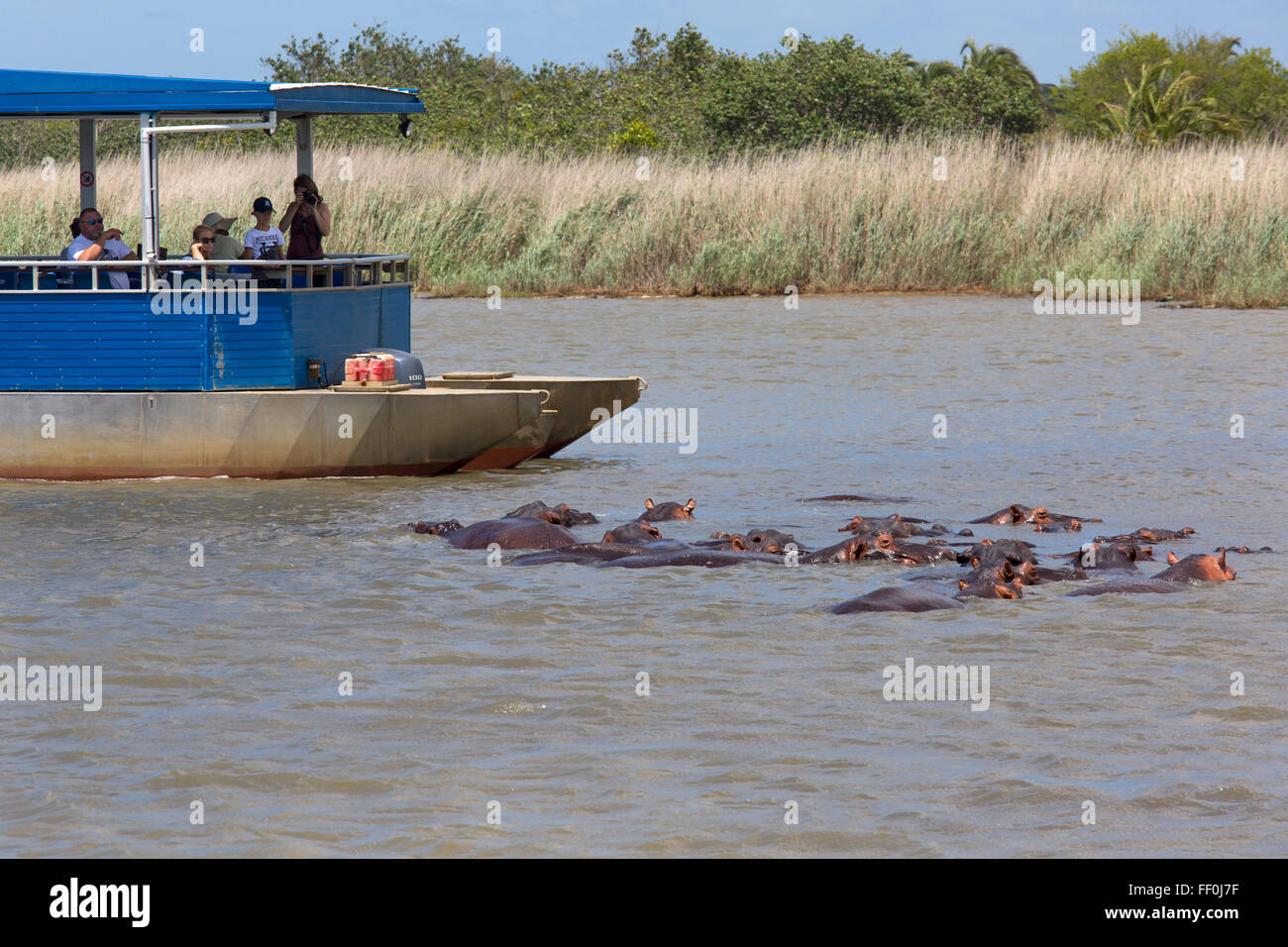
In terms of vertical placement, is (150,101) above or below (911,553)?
above

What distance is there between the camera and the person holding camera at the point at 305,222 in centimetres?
1303

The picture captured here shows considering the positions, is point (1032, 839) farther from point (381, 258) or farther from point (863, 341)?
A: point (863, 341)

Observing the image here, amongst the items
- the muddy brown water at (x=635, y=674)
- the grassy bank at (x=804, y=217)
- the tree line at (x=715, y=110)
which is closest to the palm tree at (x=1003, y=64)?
the tree line at (x=715, y=110)

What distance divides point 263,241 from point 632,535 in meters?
4.35

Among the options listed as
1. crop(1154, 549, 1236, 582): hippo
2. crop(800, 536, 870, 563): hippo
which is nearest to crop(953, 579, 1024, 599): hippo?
crop(1154, 549, 1236, 582): hippo

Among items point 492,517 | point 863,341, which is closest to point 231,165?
point 863,341

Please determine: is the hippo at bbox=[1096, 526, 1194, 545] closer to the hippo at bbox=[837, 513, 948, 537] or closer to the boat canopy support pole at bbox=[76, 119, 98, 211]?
the hippo at bbox=[837, 513, 948, 537]

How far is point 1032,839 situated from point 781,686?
6.36ft

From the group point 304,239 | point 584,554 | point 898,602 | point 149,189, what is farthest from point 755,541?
point 149,189

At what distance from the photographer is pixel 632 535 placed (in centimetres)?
1019

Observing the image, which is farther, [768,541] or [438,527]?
[438,527]

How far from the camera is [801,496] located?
1224 cm

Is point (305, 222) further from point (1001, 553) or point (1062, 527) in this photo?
point (1001, 553)

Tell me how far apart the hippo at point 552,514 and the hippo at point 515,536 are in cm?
24
